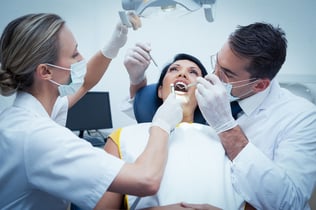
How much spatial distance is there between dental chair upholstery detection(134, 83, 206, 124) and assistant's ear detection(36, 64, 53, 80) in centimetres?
69

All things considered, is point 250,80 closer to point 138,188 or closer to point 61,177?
point 138,188

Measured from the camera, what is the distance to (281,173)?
105 centimetres

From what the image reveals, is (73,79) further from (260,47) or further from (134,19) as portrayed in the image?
(260,47)

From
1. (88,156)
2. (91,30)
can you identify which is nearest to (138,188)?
(88,156)

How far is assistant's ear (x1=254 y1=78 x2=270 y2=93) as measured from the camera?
4.57 feet

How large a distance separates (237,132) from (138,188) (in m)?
0.57

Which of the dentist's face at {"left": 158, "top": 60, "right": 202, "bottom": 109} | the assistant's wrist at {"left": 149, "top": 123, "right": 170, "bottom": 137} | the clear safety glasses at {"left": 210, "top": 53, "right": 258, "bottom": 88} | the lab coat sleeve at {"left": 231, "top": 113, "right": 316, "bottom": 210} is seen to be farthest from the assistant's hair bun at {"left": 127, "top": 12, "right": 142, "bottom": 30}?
the lab coat sleeve at {"left": 231, "top": 113, "right": 316, "bottom": 210}

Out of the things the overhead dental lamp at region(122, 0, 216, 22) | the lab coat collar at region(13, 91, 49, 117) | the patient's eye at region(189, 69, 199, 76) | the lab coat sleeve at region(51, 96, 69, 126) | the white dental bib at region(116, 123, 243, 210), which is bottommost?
the white dental bib at region(116, 123, 243, 210)

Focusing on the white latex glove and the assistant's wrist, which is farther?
the white latex glove

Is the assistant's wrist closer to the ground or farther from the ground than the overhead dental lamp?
closer to the ground

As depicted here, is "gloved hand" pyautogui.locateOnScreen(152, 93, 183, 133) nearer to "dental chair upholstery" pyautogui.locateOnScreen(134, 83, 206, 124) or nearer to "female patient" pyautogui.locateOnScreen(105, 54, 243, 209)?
"female patient" pyautogui.locateOnScreen(105, 54, 243, 209)

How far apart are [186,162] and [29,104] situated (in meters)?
0.72

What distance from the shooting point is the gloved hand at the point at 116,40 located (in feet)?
5.16

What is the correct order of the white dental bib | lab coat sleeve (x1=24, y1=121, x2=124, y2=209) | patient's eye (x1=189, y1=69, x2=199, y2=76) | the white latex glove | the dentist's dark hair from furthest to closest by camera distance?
patient's eye (x1=189, y1=69, x2=199, y2=76) → the dentist's dark hair → the white latex glove → the white dental bib → lab coat sleeve (x1=24, y1=121, x2=124, y2=209)
